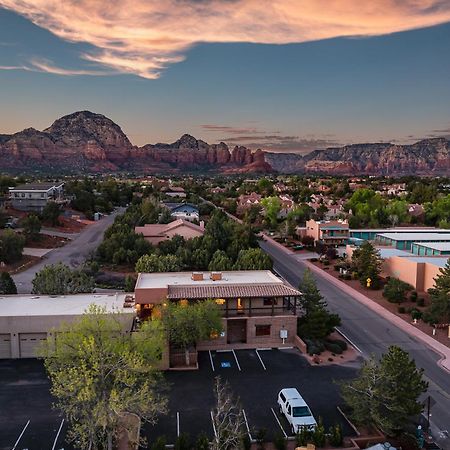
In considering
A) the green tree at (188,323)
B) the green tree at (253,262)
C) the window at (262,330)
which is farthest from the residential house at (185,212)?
the green tree at (188,323)

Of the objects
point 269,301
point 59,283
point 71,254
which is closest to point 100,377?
point 269,301

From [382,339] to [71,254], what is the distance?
41.2 meters

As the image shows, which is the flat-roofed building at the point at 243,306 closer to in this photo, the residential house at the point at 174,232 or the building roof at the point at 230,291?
the building roof at the point at 230,291

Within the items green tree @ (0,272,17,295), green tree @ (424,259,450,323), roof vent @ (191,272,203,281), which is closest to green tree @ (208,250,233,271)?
roof vent @ (191,272,203,281)

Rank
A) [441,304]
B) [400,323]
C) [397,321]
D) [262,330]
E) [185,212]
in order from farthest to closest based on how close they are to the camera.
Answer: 1. [185,212]
2. [397,321]
3. [400,323]
4. [441,304]
5. [262,330]

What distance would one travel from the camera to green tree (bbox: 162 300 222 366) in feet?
83.9

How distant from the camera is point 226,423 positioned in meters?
19.9

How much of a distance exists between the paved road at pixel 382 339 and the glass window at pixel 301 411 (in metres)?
5.47

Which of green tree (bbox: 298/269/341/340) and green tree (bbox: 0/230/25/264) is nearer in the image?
green tree (bbox: 298/269/341/340)

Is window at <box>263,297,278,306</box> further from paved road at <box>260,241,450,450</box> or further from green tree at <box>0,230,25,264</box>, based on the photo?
green tree at <box>0,230,25,264</box>

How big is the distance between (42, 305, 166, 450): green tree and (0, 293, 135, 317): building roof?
871 centimetres

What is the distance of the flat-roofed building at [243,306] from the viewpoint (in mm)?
29062

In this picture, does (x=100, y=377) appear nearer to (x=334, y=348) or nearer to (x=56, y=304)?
(x=56, y=304)

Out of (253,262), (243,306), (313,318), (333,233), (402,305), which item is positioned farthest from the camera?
(333,233)
